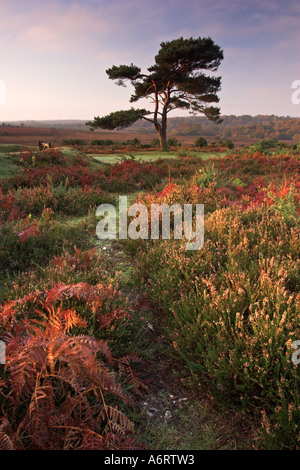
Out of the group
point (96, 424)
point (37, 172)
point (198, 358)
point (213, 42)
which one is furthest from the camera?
point (213, 42)

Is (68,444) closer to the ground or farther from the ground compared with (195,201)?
closer to the ground

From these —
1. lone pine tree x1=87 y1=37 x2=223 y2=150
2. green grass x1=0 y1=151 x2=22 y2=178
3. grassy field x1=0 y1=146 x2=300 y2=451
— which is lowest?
grassy field x1=0 y1=146 x2=300 y2=451

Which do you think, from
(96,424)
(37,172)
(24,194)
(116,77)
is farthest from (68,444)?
(116,77)

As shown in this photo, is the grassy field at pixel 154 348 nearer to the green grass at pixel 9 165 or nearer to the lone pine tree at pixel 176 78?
the green grass at pixel 9 165

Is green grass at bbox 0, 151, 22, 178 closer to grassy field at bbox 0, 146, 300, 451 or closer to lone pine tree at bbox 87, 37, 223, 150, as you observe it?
grassy field at bbox 0, 146, 300, 451

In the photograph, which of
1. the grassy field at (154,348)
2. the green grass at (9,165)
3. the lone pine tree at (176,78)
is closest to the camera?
the grassy field at (154,348)

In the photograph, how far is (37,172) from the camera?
8.14 metres

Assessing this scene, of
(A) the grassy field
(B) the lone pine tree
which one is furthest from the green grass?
(B) the lone pine tree

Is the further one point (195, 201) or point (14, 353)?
point (195, 201)

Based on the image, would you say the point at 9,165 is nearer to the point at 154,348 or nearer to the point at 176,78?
the point at 154,348

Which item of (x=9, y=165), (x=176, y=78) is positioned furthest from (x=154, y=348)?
(x=176, y=78)

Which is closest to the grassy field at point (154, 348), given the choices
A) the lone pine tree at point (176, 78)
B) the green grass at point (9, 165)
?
the green grass at point (9, 165)
